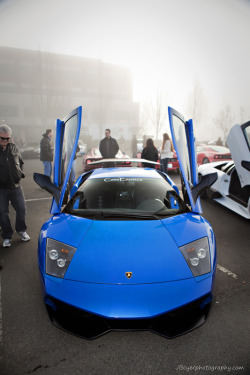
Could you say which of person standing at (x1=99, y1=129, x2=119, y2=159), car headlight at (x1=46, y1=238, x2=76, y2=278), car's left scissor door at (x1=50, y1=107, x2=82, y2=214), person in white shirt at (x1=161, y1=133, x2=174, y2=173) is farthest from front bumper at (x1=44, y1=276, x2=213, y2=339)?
person standing at (x1=99, y1=129, x2=119, y2=159)

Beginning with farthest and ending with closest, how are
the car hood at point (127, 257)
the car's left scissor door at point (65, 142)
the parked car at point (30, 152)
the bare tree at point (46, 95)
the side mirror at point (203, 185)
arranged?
the bare tree at point (46, 95) → the parked car at point (30, 152) → the car's left scissor door at point (65, 142) → the side mirror at point (203, 185) → the car hood at point (127, 257)

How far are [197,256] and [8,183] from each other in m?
2.93

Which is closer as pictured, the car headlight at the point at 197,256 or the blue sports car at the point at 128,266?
the blue sports car at the point at 128,266

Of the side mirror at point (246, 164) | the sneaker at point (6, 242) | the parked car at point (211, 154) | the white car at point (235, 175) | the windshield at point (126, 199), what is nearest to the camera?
the windshield at point (126, 199)

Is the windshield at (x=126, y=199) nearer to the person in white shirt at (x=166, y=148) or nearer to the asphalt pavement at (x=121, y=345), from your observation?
the asphalt pavement at (x=121, y=345)

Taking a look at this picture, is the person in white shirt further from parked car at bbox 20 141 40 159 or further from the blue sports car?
parked car at bbox 20 141 40 159

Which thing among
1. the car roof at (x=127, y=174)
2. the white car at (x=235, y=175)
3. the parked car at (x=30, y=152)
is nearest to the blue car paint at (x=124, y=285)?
the car roof at (x=127, y=174)

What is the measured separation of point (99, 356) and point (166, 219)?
128cm

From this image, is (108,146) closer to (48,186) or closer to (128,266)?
(48,186)

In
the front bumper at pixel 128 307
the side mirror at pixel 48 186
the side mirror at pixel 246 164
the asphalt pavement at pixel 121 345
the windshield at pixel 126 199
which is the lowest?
the asphalt pavement at pixel 121 345

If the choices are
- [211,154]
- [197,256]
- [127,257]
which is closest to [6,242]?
[127,257]

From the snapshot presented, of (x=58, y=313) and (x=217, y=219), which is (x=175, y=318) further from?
(x=217, y=219)

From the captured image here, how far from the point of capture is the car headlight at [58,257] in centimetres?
204

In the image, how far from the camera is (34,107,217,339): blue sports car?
1.78 meters
